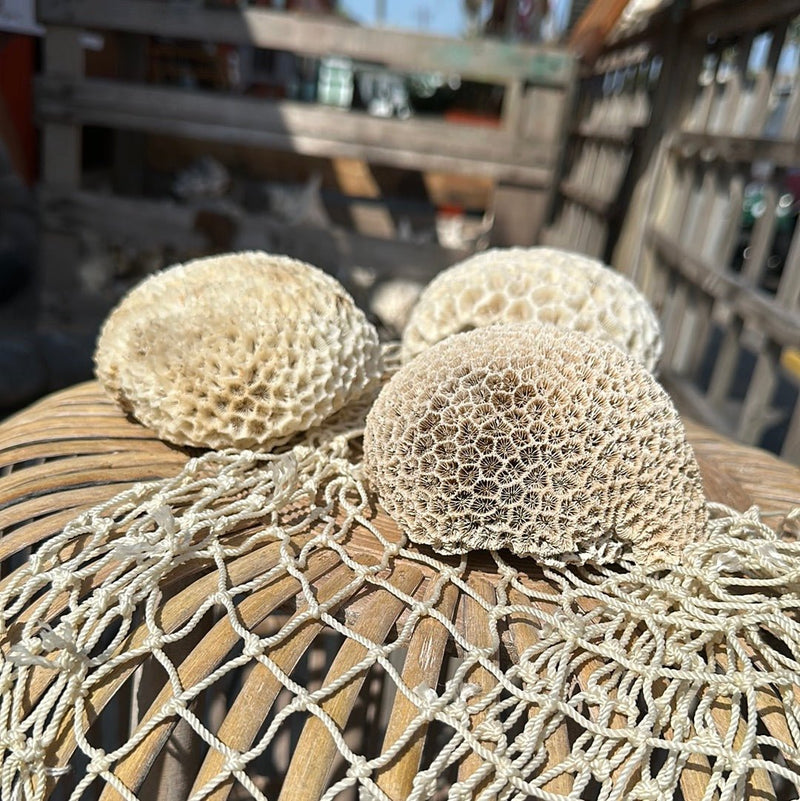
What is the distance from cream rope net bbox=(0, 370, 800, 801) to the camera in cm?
49

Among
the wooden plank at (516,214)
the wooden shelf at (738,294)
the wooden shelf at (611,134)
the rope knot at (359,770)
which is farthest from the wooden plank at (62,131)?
the rope knot at (359,770)

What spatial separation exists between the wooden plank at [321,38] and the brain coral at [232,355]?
1790 millimetres

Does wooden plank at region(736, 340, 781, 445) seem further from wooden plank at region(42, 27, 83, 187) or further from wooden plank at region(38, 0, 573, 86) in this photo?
wooden plank at region(42, 27, 83, 187)

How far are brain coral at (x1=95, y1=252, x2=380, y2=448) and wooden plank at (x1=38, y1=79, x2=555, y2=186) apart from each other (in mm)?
1733

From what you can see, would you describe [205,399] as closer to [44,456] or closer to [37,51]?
[44,456]

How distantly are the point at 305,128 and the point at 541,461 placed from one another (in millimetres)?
2125

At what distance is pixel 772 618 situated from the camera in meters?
0.56

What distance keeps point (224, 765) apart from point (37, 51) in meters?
3.37

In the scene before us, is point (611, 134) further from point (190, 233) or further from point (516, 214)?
point (190, 233)

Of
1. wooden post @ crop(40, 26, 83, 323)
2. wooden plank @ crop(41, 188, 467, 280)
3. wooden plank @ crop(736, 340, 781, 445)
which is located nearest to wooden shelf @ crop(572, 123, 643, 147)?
wooden plank @ crop(41, 188, 467, 280)

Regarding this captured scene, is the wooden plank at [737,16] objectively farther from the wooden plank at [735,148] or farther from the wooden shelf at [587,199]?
the wooden shelf at [587,199]

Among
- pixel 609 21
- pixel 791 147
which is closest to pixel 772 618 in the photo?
pixel 791 147

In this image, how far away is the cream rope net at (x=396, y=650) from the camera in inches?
19.4

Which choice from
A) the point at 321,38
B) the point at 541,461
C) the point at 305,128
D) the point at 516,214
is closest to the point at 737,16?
the point at 516,214
